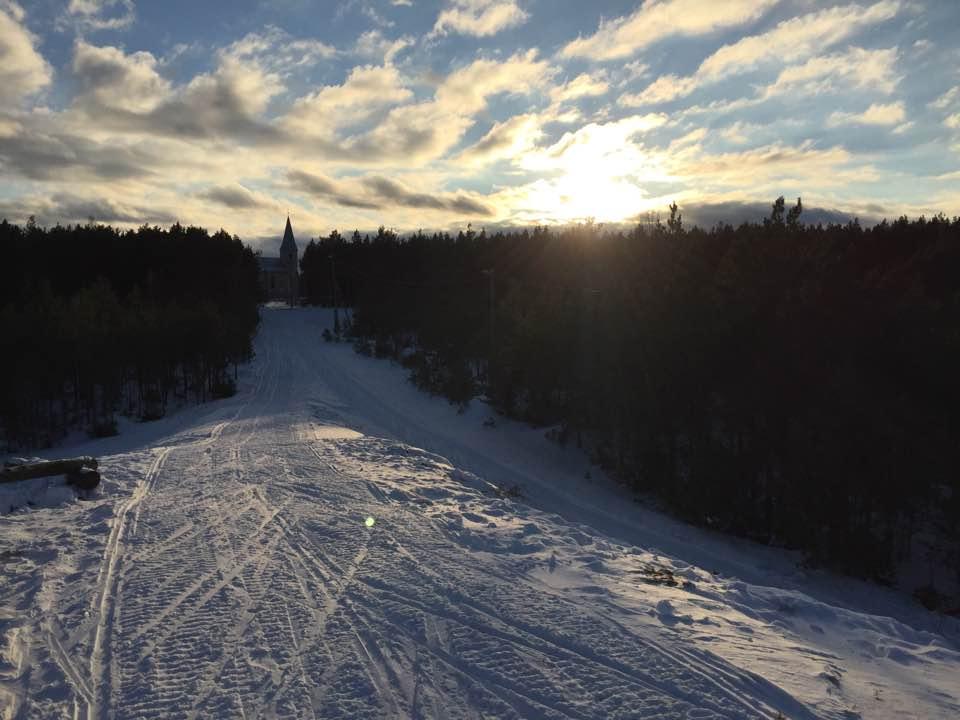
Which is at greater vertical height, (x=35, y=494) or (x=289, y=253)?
(x=289, y=253)

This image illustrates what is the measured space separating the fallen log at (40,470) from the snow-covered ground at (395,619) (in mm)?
676

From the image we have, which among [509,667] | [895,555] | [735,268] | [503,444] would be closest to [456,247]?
[503,444]

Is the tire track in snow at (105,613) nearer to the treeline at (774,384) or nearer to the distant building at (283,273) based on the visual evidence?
the treeline at (774,384)

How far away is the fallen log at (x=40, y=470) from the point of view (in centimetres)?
1091

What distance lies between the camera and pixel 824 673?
5414mm

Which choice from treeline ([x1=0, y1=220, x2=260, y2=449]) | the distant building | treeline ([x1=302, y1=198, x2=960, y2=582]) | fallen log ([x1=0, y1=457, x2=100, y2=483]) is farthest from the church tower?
fallen log ([x1=0, y1=457, x2=100, y2=483])

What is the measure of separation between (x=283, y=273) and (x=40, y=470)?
336ft

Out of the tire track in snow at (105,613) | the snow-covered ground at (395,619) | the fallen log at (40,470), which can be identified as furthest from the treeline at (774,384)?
the fallen log at (40,470)

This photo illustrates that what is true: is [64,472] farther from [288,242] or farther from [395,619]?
Result: [288,242]

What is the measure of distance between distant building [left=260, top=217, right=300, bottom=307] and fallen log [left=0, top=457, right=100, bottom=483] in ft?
293

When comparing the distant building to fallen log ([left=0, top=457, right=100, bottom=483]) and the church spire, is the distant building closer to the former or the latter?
the church spire

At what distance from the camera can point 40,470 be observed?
11242 mm

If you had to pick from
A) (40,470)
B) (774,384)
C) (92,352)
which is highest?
(774,384)

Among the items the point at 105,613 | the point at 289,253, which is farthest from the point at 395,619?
the point at 289,253
